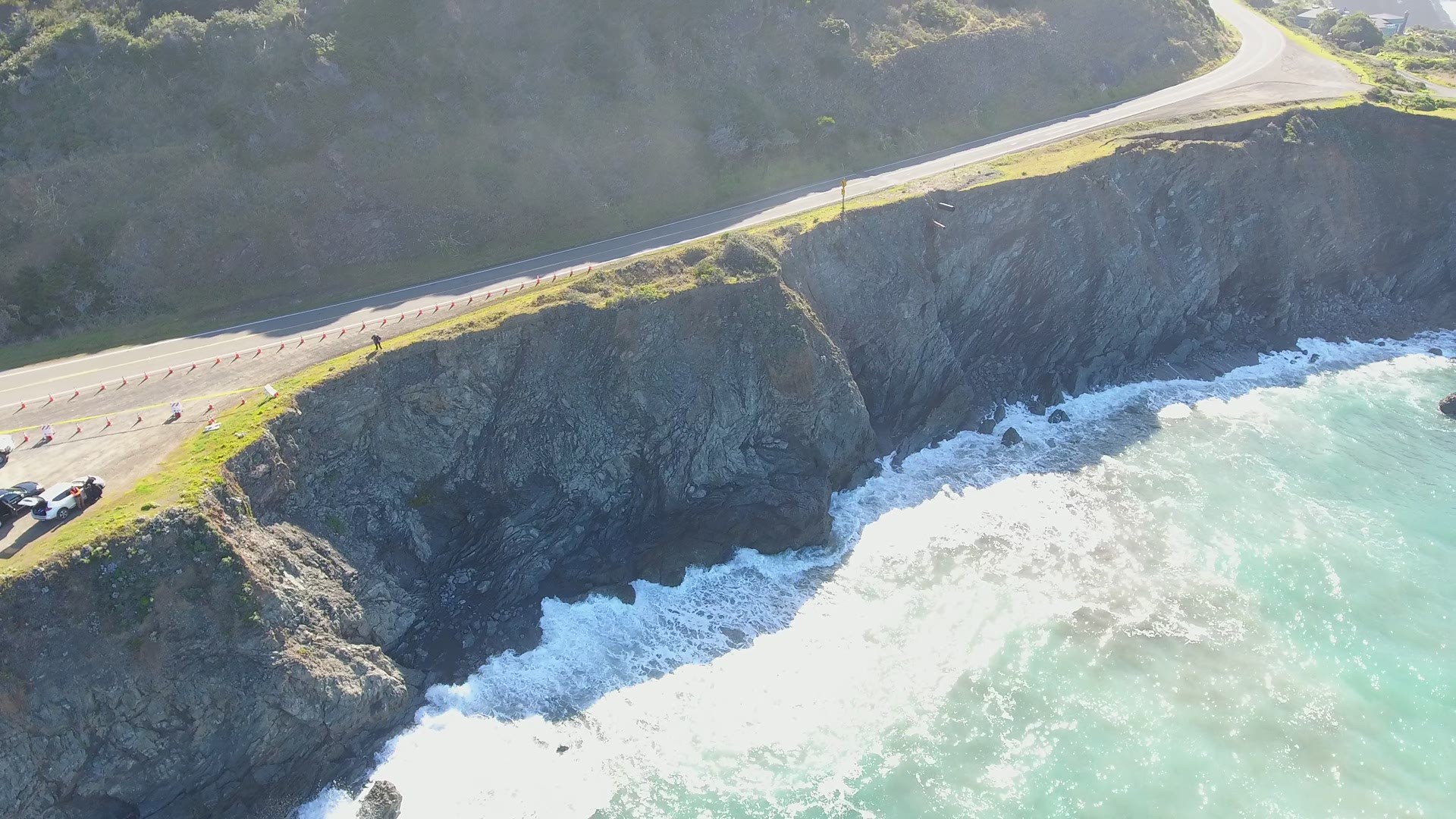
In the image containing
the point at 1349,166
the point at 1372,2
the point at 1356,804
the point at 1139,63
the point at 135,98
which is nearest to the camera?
the point at 1356,804

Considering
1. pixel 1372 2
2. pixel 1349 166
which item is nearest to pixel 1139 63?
pixel 1349 166

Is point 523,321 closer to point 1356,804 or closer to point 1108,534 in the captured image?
point 1108,534

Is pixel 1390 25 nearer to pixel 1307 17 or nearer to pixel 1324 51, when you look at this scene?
pixel 1307 17

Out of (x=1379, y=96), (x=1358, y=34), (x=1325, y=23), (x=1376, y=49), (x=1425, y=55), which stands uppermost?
(x=1325, y=23)

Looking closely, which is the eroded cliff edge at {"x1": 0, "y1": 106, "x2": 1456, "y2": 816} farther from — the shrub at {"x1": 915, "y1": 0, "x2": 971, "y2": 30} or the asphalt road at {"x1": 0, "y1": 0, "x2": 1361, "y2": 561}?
the shrub at {"x1": 915, "y1": 0, "x2": 971, "y2": 30}

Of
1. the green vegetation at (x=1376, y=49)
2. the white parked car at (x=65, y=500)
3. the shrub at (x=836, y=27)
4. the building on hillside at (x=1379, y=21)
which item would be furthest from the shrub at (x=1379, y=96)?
the white parked car at (x=65, y=500)

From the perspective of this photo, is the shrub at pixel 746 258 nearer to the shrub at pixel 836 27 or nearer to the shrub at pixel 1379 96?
the shrub at pixel 836 27

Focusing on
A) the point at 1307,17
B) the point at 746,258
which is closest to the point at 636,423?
the point at 746,258
